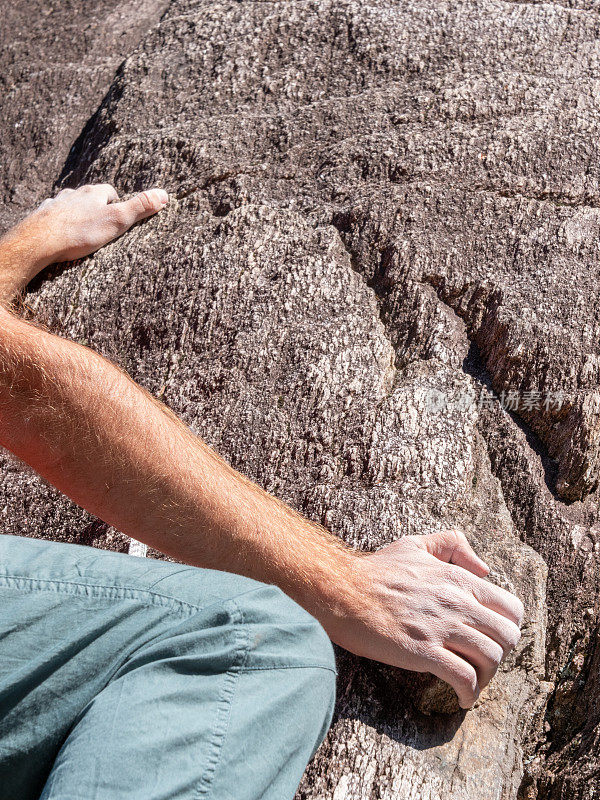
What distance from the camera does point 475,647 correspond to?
1217mm

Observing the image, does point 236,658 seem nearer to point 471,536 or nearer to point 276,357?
point 471,536

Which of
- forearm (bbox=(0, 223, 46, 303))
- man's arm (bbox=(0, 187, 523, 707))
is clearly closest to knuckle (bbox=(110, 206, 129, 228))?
forearm (bbox=(0, 223, 46, 303))

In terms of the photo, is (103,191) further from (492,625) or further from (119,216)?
(492,625)

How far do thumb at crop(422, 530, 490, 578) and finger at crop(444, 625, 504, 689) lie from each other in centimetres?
12

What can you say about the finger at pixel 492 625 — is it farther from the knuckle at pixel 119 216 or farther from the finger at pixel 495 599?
the knuckle at pixel 119 216

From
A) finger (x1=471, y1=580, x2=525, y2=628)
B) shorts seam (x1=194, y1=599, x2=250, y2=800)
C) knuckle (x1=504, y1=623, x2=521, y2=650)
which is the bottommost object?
knuckle (x1=504, y1=623, x2=521, y2=650)

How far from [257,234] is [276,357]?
0.33m

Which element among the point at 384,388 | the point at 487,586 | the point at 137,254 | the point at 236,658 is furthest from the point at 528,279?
the point at 236,658

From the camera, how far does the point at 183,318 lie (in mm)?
1660

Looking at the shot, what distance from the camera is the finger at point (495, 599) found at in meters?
1.27

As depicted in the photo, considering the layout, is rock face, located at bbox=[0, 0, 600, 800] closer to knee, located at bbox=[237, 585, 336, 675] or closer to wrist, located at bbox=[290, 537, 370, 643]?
wrist, located at bbox=[290, 537, 370, 643]

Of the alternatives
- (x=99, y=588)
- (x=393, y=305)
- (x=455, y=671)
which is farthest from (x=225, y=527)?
(x=393, y=305)

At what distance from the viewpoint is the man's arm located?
1.23 meters

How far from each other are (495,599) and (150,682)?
0.67 meters
